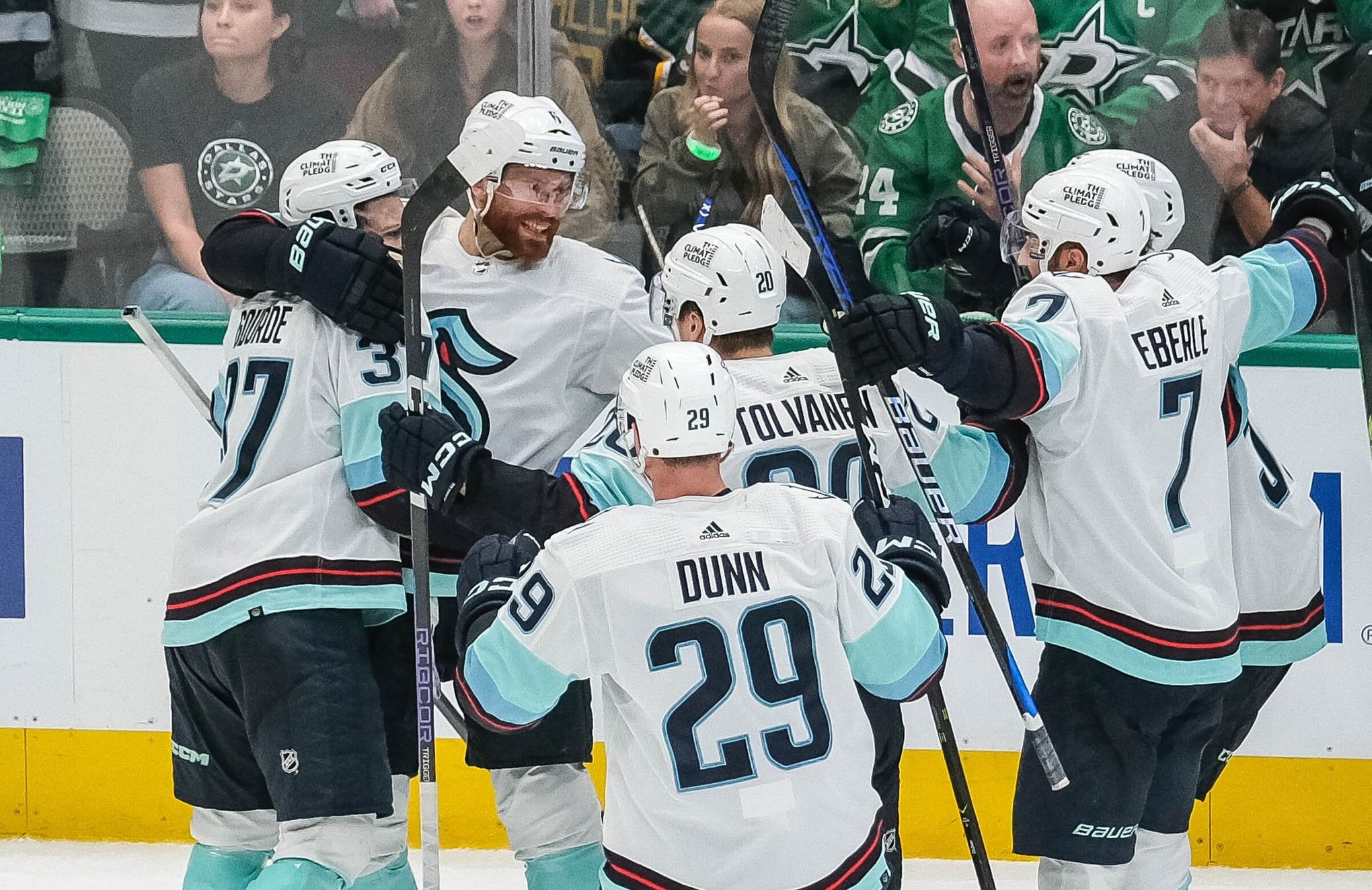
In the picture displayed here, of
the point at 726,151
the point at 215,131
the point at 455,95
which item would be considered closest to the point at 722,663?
the point at 726,151

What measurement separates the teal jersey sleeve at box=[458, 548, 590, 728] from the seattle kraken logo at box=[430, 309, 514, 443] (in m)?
0.75

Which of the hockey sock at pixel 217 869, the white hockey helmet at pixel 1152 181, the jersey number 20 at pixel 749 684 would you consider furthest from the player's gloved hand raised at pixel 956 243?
the hockey sock at pixel 217 869

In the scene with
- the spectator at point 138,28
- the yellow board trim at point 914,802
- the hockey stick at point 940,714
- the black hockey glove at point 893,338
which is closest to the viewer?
the black hockey glove at point 893,338

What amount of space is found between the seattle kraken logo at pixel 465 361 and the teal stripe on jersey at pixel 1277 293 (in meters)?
1.23

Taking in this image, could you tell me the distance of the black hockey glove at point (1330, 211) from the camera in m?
3.04

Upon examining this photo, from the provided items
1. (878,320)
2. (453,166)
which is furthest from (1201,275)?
(453,166)

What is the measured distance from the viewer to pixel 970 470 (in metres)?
2.84

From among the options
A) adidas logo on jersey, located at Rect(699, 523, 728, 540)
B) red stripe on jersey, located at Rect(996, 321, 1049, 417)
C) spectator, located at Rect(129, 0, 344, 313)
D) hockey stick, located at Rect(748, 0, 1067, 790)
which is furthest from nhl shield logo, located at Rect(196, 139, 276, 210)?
adidas logo on jersey, located at Rect(699, 523, 728, 540)

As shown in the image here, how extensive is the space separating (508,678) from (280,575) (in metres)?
0.72

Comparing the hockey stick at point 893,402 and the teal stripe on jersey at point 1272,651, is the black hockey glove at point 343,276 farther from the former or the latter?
the teal stripe on jersey at point 1272,651

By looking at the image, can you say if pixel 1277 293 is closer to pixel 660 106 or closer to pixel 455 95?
pixel 660 106

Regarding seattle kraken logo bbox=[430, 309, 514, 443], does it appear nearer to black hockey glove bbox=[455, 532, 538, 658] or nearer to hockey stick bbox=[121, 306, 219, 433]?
hockey stick bbox=[121, 306, 219, 433]

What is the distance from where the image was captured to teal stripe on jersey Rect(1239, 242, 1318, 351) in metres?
2.88

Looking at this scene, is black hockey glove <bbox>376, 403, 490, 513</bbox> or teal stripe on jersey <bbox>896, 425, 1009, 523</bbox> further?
teal stripe on jersey <bbox>896, 425, 1009, 523</bbox>
